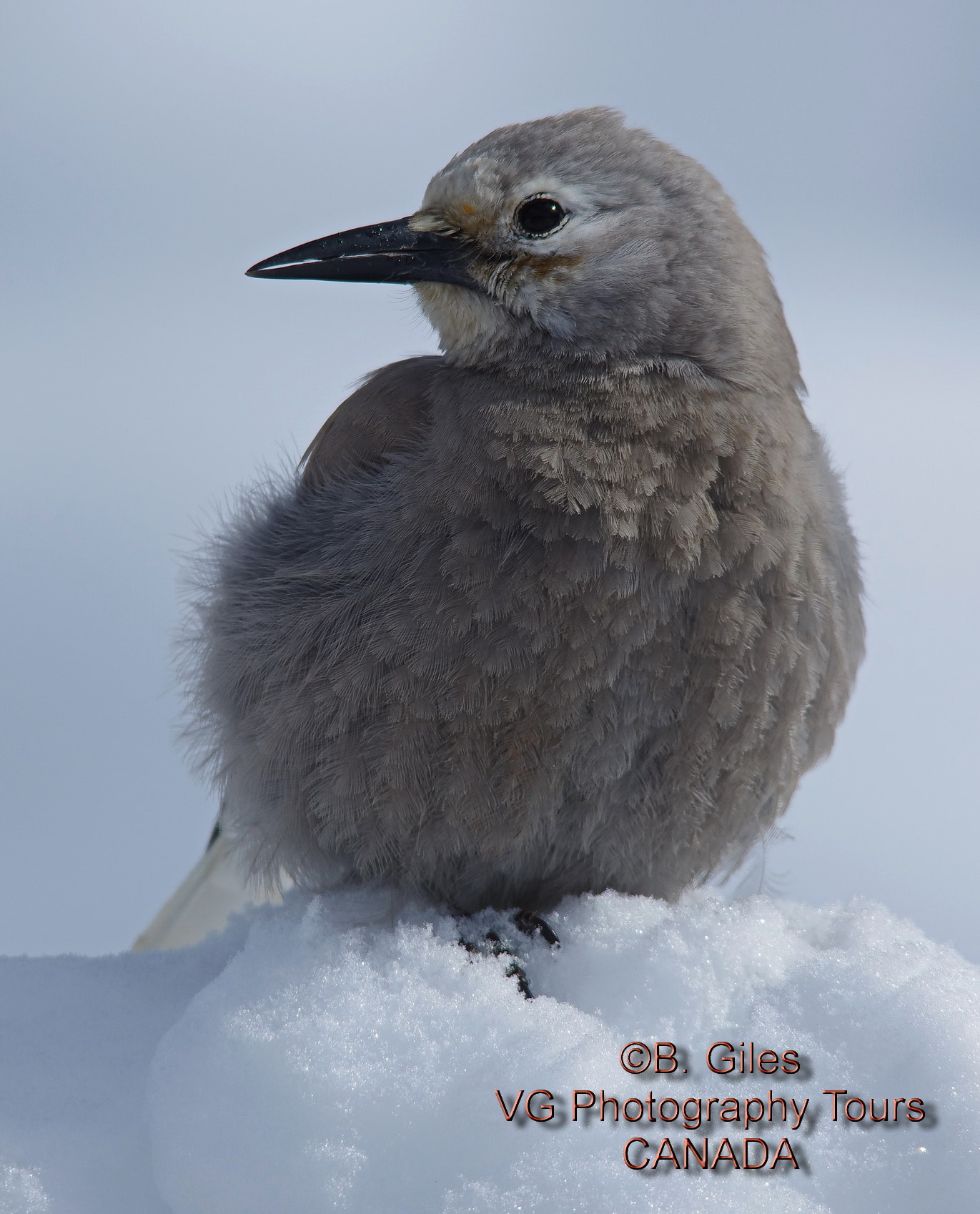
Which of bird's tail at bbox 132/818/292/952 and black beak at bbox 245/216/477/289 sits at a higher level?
black beak at bbox 245/216/477/289

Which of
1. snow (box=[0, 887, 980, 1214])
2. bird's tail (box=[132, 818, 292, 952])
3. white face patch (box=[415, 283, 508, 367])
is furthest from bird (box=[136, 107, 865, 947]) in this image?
bird's tail (box=[132, 818, 292, 952])

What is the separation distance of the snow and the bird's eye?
4.04 ft

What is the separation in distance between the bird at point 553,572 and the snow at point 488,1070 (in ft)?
0.57

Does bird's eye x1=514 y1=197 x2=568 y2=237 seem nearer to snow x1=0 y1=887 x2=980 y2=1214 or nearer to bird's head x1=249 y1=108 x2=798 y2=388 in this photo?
bird's head x1=249 y1=108 x2=798 y2=388

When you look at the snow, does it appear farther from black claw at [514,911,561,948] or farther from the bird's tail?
the bird's tail

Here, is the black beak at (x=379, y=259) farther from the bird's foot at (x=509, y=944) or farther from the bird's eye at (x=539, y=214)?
the bird's foot at (x=509, y=944)

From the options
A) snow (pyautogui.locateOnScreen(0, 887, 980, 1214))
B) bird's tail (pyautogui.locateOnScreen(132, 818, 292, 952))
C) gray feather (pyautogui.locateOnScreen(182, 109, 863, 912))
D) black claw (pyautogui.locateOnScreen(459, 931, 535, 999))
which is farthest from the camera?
bird's tail (pyautogui.locateOnScreen(132, 818, 292, 952))

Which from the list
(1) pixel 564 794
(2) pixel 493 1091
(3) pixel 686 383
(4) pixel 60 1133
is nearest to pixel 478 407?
(3) pixel 686 383

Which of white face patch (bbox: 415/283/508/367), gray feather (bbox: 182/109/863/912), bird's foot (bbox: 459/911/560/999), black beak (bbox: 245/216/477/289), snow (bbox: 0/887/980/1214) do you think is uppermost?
black beak (bbox: 245/216/477/289)

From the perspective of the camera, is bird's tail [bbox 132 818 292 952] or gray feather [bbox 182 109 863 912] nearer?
gray feather [bbox 182 109 863 912]

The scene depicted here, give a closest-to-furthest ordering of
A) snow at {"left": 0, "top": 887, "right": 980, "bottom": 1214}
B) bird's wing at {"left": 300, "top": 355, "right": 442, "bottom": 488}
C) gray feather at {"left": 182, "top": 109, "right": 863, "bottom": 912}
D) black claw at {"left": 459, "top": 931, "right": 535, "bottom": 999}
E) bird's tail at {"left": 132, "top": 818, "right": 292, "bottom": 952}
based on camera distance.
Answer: snow at {"left": 0, "top": 887, "right": 980, "bottom": 1214} → gray feather at {"left": 182, "top": 109, "right": 863, "bottom": 912} → black claw at {"left": 459, "top": 931, "right": 535, "bottom": 999} → bird's wing at {"left": 300, "top": 355, "right": 442, "bottom": 488} → bird's tail at {"left": 132, "top": 818, "right": 292, "bottom": 952}

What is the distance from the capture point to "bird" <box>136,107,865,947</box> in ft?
5.47

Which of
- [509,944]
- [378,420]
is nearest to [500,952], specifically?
[509,944]

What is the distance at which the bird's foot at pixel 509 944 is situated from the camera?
182 cm
